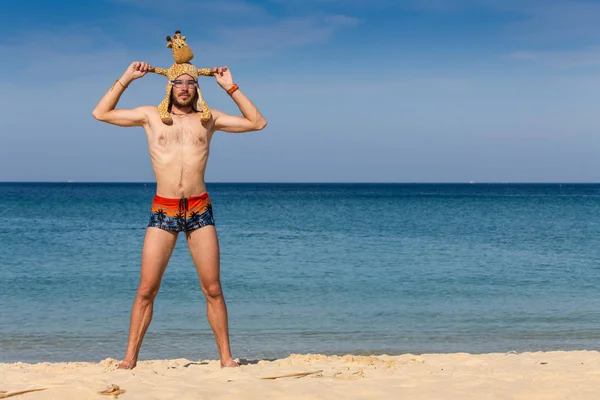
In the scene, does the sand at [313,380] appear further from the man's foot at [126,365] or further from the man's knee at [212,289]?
the man's knee at [212,289]

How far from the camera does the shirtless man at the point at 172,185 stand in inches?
239

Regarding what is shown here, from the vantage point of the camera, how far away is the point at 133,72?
6.05 metres

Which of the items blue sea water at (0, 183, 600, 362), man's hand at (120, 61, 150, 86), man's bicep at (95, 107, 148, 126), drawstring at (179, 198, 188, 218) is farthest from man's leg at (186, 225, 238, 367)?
blue sea water at (0, 183, 600, 362)

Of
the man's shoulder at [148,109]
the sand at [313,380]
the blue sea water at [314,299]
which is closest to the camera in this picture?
the sand at [313,380]

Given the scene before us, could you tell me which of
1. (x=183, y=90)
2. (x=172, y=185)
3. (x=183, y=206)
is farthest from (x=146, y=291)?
(x=183, y=90)

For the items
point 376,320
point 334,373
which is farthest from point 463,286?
point 334,373

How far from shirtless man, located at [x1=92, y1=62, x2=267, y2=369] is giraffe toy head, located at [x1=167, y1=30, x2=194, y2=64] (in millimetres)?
208

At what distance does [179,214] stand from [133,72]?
1162 mm

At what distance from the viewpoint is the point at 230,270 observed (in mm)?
16922

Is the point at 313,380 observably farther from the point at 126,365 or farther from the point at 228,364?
the point at 126,365

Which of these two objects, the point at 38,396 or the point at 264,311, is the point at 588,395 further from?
the point at 264,311

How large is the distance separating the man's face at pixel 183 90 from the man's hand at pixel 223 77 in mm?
258

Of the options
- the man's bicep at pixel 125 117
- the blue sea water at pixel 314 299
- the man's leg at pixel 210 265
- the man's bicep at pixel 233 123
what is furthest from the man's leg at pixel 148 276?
the blue sea water at pixel 314 299

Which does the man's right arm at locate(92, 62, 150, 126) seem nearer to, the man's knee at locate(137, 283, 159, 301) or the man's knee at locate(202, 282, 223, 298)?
the man's knee at locate(137, 283, 159, 301)
